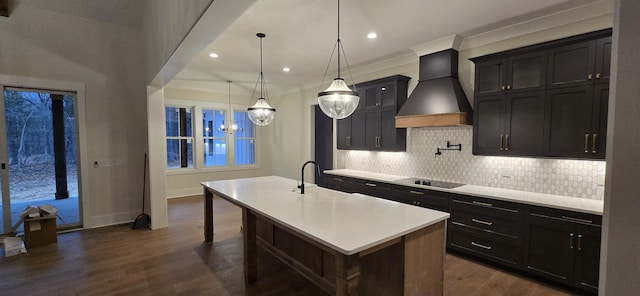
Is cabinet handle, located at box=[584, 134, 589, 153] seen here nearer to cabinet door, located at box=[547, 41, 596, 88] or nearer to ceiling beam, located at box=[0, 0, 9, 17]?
cabinet door, located at box=[547, 41, 596, 88]

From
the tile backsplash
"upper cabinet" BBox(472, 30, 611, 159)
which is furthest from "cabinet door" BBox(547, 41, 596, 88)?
the tile backsplash

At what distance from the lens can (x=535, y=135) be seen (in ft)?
9.55

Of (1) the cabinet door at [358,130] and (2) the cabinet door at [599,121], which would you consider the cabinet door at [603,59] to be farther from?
(1) the cabinet door at [358,130]

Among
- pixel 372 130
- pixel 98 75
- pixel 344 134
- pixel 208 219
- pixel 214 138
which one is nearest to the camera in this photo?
pixel 208 219

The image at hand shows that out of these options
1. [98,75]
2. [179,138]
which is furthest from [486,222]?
[179,138]

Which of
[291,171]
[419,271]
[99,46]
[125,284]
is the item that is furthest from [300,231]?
[291,171]

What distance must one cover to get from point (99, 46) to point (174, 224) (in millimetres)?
3047

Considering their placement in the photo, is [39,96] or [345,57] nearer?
[39,96]

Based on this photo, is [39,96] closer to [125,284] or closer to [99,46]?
[99,46]

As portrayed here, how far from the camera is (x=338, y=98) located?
8.30 feet

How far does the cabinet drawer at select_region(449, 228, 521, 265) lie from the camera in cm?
286

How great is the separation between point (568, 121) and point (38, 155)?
6.78 metres

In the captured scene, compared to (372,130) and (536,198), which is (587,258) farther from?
(372,130)

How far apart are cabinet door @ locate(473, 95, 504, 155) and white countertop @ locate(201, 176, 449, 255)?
160 cm
